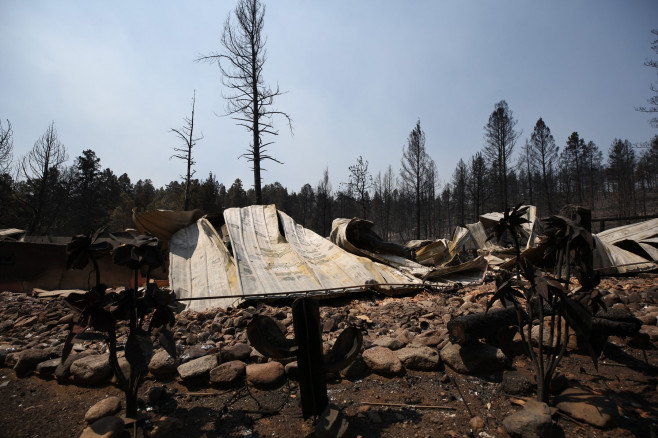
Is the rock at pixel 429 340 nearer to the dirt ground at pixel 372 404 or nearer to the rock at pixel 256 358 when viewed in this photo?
the dirt ground at pixel 372 404

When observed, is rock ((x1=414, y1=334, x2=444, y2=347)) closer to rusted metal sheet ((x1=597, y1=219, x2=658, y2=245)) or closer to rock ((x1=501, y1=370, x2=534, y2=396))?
rock ((x1=501, y1=370, x2=534, y2=396))

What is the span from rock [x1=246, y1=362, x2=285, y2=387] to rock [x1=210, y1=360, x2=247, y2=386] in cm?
7

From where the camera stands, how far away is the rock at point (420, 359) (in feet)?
8.03

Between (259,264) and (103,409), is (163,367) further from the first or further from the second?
(259,264)

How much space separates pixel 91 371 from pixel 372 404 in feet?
6.89

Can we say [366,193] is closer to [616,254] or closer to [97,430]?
[616,254]

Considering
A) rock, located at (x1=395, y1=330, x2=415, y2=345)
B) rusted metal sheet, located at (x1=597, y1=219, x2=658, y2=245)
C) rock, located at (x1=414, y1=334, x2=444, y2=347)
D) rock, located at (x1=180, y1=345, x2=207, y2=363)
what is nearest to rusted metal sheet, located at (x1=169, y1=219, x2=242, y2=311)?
rock, located at (x1=180, y1=345, x2=207, y2=363)

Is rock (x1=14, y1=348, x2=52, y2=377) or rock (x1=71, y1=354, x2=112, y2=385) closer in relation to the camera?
rock (x1=71, y1=354, x2=112, y2=385)

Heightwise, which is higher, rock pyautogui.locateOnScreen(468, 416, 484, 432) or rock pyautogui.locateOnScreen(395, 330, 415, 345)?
rock pyautogui.locateOnScreen(395, 330, 415, 345)

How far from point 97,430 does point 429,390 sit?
203 cm

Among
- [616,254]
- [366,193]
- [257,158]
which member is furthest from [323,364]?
[366,193]

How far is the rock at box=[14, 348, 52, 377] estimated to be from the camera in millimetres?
2568

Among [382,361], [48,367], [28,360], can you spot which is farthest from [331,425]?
[28,360]

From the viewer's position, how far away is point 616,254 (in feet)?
20.5
